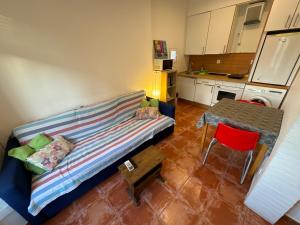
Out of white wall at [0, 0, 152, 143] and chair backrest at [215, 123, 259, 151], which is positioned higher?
white wall at [0, 0, 152, 143]

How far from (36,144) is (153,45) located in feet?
9.22

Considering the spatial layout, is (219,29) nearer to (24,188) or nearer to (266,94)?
(266,94)

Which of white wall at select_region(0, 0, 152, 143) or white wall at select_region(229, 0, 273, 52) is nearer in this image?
white wall at select_region(0, 0, 152, 143)

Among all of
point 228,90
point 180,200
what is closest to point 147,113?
point 180,200

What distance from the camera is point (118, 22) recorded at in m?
2.19

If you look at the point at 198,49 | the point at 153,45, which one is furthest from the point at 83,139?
the point at 198,49

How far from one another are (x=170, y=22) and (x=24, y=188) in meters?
3.92

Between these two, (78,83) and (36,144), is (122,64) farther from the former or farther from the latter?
(36,144)

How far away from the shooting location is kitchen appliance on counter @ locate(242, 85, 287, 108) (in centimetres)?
240

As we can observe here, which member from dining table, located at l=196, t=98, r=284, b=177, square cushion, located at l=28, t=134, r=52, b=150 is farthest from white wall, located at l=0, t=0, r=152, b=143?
dining table, located at l=196, t=98, r=284, b=177

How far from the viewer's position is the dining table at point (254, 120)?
4.39ft

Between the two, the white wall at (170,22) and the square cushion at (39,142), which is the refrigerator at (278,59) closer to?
the white wall at (170,22)

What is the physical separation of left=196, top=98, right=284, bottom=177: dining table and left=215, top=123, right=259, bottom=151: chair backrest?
0.32 feet

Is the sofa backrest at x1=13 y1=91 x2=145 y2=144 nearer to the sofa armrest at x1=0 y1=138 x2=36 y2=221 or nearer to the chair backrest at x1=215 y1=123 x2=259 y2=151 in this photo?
the sofa armrest at x1=0 y1=138 x2=36 y2=221
